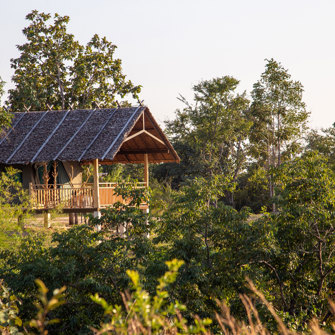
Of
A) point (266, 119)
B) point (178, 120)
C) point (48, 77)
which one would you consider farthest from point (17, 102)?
point (266, 119)

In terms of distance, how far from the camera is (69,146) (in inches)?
732

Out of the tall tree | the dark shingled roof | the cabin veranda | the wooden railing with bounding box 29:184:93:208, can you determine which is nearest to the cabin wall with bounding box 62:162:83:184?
the cabin veranda

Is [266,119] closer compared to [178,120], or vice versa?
[266,119]

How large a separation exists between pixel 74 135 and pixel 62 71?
35.1 ft

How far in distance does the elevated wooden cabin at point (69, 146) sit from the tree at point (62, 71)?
7247 mm

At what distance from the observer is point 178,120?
3644 centimetres

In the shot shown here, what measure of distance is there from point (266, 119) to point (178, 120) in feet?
20.5

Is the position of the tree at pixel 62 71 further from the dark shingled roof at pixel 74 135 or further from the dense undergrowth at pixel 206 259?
the dense undergrowth at pixel 206 259

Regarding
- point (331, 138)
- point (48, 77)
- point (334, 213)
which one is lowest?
point (334, 213)

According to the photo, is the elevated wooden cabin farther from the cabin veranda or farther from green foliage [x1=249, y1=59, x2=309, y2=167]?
green foliage [x1=249, y1=59, x2=309, y2=167]

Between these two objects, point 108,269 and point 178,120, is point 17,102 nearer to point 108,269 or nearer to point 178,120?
point 178,120

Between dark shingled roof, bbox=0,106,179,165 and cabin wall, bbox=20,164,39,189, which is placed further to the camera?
cabin wall, bbox=20,164,39,189

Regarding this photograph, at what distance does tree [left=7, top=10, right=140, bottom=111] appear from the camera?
27.9 meters

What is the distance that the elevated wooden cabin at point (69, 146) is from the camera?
18281 millimetres
